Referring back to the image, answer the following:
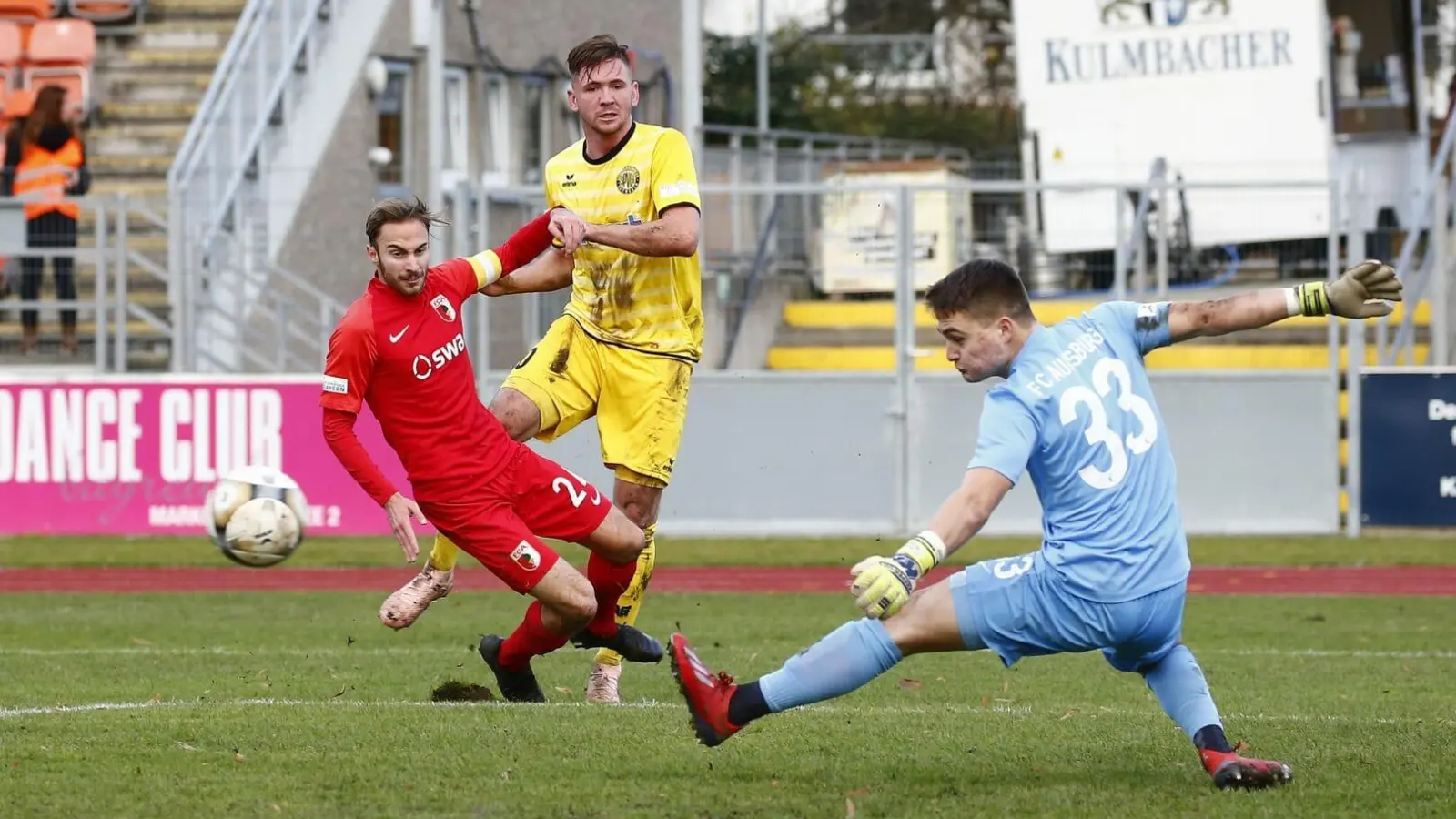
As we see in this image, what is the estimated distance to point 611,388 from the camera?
28.4 feet

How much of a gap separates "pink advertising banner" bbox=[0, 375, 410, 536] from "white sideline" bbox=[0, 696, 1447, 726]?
8915 mm

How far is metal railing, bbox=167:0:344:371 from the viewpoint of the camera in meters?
18.6

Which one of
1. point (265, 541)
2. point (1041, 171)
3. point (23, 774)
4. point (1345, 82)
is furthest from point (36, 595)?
point (1345, 82)

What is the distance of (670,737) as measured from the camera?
23.2 ft

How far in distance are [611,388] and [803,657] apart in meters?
2.78

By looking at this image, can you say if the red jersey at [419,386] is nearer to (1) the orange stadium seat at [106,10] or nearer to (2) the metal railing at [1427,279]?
(2) the metal railing at [1427,279]

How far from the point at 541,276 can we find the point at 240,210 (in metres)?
12.3

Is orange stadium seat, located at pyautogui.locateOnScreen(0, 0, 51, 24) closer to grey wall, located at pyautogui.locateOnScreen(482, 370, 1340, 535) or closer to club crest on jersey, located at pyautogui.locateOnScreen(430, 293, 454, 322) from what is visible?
grey wall, located at pyautogui.locateOnScreen(482, 370, 1340, 535)

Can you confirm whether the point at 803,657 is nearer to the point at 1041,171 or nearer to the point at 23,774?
the point at 23,774

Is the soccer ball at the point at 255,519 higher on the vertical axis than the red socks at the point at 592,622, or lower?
higher

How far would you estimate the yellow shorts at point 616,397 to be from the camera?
8.60 meters

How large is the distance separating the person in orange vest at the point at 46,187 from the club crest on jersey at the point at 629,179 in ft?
34.9

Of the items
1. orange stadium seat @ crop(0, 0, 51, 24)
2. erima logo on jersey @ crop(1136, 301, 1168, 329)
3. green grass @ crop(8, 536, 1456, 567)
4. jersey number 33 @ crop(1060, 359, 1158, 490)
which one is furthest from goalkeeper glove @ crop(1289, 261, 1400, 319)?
orange stadium seat @ crop(0, 0, 51, 24)

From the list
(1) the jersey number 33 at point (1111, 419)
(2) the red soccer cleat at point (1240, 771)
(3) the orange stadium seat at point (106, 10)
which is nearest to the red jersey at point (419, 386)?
(1) the jersey number 33 at point (1111, 419)
